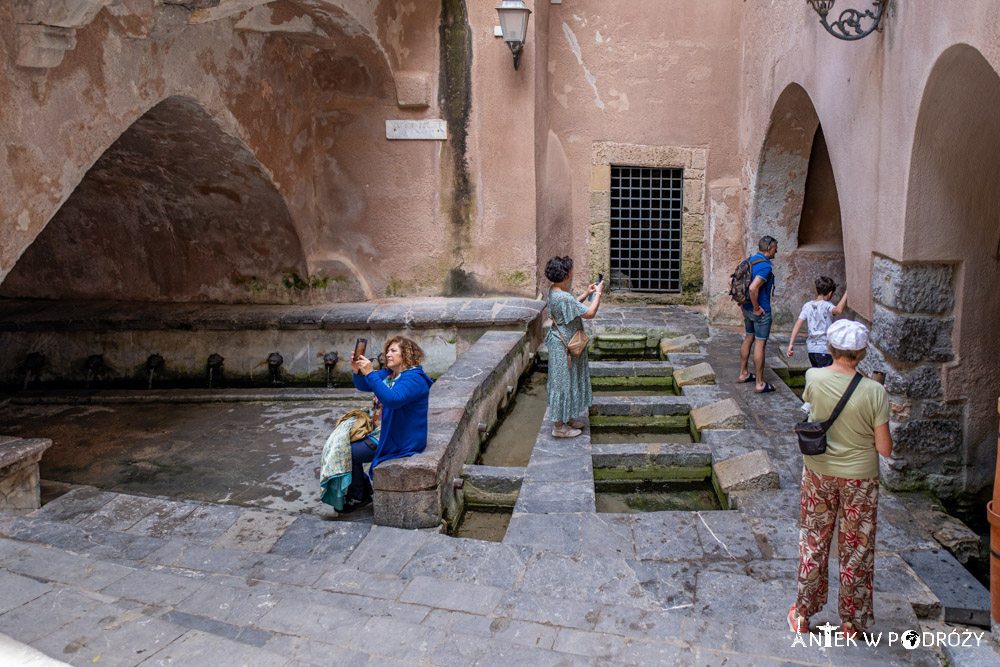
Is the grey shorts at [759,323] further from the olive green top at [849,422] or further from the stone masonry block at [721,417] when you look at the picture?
the olive green top at [849,422]

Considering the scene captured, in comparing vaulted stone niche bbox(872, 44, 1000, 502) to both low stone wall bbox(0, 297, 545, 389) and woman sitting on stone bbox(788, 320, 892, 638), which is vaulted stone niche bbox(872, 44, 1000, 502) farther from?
low stone wall bbox(0, 297, 545, 389)

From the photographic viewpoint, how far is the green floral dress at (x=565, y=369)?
5.89 meters

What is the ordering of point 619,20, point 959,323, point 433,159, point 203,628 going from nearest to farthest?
point 203,628
point 959,323
point 433,159
point 619,20

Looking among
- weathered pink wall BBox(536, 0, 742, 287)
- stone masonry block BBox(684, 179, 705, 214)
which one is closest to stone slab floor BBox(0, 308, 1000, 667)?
stone masonry block BBox(684, 179, 705, 214)

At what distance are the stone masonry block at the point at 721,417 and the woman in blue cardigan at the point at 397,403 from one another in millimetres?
2473

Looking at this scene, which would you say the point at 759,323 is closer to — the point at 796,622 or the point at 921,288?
the point at 921,288

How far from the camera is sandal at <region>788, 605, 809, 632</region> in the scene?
3.33 m

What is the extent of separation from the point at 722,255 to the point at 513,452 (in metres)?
4.59

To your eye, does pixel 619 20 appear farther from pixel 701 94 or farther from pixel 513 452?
pixel 513 452

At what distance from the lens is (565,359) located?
19.8 feet

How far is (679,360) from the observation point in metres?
8.34

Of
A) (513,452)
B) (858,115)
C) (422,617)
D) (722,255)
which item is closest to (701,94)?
(722,255)

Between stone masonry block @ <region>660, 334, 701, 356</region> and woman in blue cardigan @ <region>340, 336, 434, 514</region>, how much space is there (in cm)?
446

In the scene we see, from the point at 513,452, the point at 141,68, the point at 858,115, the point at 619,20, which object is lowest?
the point at 513,452
